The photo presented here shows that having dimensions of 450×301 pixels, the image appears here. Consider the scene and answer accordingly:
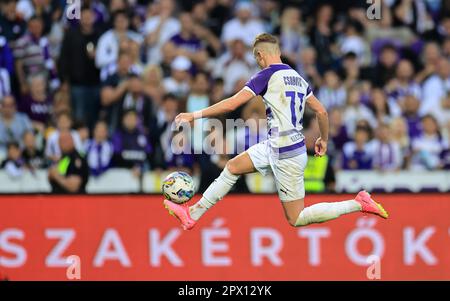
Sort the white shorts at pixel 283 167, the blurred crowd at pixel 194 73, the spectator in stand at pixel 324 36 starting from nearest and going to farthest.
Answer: the white shorts at pixel 283 167 < the blurred crowd at pixel 194 73 < the spectator in stand at pixel 324 36

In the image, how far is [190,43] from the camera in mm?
19062

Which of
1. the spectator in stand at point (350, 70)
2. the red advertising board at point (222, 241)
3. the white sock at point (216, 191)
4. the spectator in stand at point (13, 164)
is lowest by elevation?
the red advertising board at point (222, 241)

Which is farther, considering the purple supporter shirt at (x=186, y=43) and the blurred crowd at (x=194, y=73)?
the purple supporter shirt at (x=186, y=43)

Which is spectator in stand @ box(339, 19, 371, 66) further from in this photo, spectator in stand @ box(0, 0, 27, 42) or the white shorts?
the white shorts

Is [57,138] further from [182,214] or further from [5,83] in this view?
[182,214]

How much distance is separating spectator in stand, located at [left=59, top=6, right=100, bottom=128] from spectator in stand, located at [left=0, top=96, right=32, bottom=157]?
2.97ft

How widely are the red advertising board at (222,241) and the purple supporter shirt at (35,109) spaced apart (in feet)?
11.2

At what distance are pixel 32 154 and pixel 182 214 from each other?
5992mm

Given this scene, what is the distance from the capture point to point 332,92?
1855cm

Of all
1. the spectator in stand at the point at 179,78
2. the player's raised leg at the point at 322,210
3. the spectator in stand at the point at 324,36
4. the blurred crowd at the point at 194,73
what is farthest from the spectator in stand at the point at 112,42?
the player's raised leg at the point at 322,210

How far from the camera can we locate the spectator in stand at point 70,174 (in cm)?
1590

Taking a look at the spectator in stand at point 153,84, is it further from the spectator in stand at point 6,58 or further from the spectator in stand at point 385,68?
the spectator in stand at point 385,68

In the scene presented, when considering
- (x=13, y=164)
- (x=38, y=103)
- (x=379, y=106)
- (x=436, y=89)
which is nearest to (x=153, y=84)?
(x=38, y=103)
